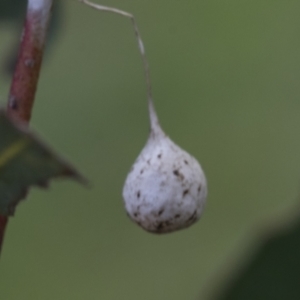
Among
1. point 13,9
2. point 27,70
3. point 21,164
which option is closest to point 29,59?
point 27,70

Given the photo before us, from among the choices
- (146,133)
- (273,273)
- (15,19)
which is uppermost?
(15,19)

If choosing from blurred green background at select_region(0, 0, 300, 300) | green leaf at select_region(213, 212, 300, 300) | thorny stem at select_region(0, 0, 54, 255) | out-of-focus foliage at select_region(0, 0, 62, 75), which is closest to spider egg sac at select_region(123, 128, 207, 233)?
thorny stem at select_region(0, 0, 54, 255)

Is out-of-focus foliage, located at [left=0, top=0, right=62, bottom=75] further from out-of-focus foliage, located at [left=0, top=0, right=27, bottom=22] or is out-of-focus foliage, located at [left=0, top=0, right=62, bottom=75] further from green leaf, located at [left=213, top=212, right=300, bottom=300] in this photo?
green leaf, located at [left=213, top=212, right=300, bottom=300]

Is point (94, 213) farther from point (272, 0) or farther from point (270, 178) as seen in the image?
point (272, 0)

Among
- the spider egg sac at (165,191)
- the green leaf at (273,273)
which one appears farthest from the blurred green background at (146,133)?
the spider egg sac at (165,191)

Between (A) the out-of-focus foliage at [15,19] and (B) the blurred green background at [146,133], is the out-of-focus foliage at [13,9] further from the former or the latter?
(B) the blurred green background at [146,133]

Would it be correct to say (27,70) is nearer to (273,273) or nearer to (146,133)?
(273,273)
